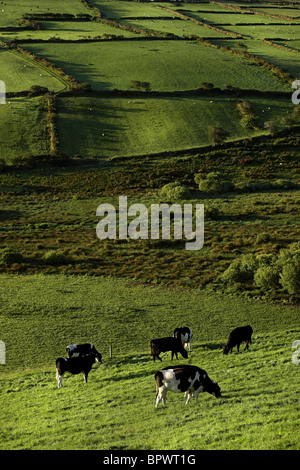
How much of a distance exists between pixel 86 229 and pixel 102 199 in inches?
451

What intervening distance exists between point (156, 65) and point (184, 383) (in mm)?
111617

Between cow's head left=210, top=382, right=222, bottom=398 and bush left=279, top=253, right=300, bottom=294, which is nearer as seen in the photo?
cow's head left=210, top=382, right=222, bottom=398

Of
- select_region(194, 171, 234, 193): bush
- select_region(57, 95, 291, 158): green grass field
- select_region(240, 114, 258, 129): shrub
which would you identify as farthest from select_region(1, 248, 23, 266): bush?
select_region(240, 114, 258, 129): shrub

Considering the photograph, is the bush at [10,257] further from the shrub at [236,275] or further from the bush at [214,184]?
the bush at [214,184]

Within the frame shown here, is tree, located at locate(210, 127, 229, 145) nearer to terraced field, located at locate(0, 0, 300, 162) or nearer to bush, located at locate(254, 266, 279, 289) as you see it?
terraced field, located at locate(0, 0, 300, 162)

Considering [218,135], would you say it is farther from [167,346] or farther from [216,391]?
[216,391]

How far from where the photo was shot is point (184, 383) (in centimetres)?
2006

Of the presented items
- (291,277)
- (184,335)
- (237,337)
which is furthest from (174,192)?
(237,337)

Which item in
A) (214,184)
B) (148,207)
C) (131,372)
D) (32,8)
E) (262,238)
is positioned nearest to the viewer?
(131,372)

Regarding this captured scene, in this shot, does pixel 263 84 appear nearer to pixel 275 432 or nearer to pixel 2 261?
pixel 2 261

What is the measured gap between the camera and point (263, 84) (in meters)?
113

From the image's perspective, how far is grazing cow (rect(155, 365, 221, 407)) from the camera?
2003 cm

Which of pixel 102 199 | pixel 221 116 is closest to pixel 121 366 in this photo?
pixel 102 199

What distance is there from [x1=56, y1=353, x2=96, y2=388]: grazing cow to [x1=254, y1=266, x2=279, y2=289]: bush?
67.7 ft
